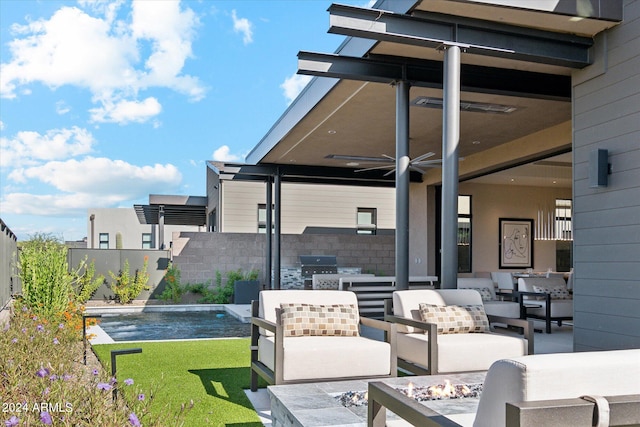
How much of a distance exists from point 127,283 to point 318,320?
10238 mm

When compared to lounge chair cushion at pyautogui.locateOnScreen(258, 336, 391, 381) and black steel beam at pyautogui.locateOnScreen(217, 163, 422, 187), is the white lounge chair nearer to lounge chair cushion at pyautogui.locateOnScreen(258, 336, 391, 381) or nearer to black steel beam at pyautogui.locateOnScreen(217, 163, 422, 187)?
lounge chair cushion at pyautogui.locateOnScreen(258, 336, 391, 381)

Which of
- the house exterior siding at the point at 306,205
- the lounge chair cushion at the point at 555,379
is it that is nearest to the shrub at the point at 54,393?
the lounge chair cushion at the point at 555,379

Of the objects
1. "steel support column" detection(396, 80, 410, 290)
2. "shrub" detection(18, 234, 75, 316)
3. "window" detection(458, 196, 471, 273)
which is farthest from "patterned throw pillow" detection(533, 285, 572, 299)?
"shrub" detection(18, 234, 75, 316)

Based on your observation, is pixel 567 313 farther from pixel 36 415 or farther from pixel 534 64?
pixel 36 415

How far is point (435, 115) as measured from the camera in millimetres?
9031

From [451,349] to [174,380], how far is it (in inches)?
92.7

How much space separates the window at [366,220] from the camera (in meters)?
19.4

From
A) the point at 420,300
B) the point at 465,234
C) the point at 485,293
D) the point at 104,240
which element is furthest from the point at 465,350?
the point at 104,240

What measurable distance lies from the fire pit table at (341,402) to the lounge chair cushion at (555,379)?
1.11 m

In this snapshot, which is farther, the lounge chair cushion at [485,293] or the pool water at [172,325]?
the pool water at [172,325]

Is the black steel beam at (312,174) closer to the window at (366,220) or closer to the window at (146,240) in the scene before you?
the window at (366,220)

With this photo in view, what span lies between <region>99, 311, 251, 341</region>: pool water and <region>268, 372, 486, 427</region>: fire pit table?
481cm

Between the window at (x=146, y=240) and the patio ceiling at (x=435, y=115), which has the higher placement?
the patio ceiling at (x=435, y=115)

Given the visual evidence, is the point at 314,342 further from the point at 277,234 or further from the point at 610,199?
the point at 277,234
